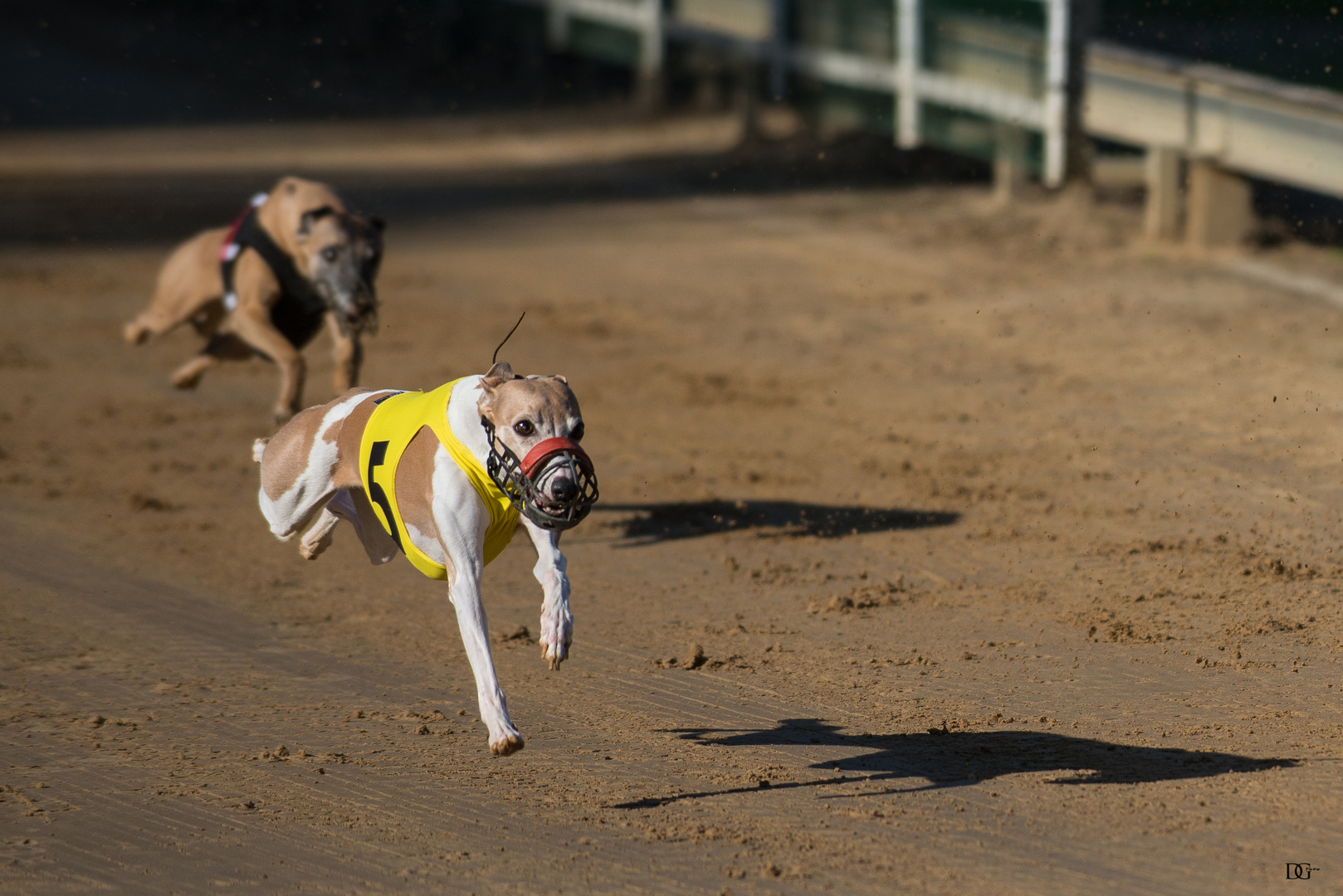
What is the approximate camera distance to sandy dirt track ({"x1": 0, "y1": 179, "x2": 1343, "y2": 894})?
395cm

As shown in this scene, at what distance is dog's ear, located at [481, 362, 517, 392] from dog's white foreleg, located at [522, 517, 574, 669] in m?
0.36

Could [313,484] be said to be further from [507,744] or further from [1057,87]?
[1057,87]

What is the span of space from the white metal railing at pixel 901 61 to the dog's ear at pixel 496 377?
360 inches

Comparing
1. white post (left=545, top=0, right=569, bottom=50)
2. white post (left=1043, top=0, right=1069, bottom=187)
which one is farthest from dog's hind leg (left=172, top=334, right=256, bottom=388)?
white post (left=545, top=0, right=569, bottom=50)

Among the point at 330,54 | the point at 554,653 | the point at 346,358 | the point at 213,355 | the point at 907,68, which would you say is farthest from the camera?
the point at 330,54

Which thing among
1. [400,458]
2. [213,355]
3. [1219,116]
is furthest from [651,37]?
[400,458]

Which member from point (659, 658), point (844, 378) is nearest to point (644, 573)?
point (659, 658)

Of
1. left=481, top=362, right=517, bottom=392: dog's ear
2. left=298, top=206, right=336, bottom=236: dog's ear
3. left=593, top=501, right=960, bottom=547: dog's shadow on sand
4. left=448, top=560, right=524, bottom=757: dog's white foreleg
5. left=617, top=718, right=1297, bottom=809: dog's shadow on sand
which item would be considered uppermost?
left=298, top=206, right=336, bottom=236: dog's ear

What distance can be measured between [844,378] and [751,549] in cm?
274

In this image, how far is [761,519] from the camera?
681 cm

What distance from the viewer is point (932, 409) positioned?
830 centimetres

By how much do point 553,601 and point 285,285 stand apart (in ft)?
12.5

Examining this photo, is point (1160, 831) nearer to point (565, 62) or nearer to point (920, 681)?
point (920, 681)

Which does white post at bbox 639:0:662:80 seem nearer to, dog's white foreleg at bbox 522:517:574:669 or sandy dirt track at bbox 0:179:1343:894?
sandy dirt track at bbox 0:179:1343:894
